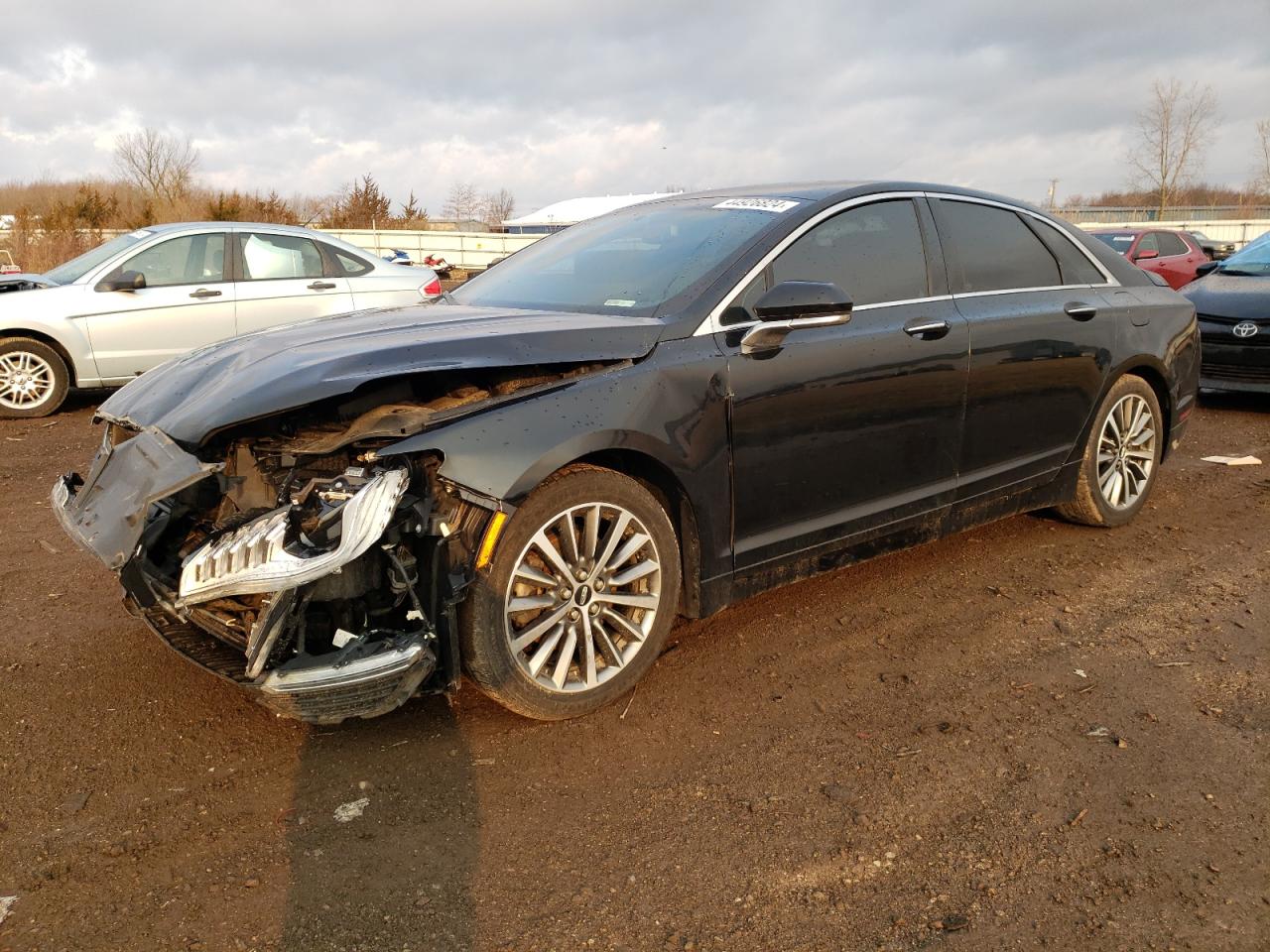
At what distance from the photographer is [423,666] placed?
283 centimetres

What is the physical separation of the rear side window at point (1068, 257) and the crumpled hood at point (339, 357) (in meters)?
2.52

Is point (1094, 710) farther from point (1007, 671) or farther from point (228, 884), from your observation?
point (228, 884)

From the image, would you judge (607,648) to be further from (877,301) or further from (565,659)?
(877,301)

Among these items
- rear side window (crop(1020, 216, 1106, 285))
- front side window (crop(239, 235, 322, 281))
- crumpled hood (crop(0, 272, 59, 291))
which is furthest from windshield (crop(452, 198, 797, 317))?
crumpled hood (crop(0, 272, 59, 291))

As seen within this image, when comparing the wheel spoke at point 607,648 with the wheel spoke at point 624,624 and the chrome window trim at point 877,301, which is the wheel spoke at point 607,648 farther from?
the chrome window trim at point 877,301

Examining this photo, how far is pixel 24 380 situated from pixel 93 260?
1.26 meters

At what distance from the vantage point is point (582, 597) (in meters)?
3.23

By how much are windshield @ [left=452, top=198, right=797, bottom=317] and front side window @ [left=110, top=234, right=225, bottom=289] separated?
508cm

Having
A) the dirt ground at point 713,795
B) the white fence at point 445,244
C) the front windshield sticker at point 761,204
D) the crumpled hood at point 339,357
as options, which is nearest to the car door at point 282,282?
the dirt ground at point 713,795

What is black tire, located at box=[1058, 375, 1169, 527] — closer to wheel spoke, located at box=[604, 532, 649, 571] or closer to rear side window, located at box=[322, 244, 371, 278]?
wheel spoke, located at box=[604, 532, 649, 571]

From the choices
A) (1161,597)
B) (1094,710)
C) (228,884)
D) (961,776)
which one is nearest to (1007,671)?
(1094,710)

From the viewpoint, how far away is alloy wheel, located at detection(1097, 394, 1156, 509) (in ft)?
16.8

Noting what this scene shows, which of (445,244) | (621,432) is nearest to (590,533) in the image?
(621,432)

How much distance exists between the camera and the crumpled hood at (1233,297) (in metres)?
8.47
